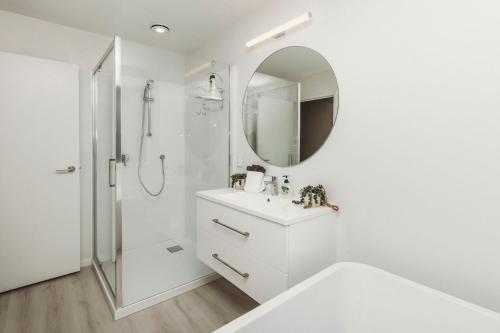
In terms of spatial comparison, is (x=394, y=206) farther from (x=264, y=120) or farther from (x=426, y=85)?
(x=264, y=120)

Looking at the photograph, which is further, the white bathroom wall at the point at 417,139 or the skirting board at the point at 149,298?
the skirting board at the point at 149,298

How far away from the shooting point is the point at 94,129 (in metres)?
2.58

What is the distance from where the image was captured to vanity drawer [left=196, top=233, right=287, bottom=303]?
1.38 m

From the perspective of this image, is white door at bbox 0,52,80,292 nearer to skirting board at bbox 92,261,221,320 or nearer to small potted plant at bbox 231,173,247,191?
skirting board at bbox 92,261,221,320

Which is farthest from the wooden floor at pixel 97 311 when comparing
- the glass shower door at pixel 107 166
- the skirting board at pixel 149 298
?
the glass shower door at pixel 107 166

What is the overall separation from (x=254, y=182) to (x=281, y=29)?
1.17 m

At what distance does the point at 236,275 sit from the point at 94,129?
2.09 meters

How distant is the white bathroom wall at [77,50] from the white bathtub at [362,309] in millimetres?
2452

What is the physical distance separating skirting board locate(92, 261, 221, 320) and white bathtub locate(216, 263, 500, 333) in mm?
1362

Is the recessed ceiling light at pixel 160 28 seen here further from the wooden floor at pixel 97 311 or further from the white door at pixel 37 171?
the wooden floor at pixel 97 311

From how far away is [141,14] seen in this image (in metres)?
2.21

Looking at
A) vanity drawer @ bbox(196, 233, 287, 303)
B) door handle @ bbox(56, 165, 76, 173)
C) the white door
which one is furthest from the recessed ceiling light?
vanity drawer @ bbox(196, 233, 287, 303)

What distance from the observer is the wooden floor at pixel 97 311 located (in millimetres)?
1709

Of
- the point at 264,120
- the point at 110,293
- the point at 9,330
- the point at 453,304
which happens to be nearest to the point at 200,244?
the point at 110,293
